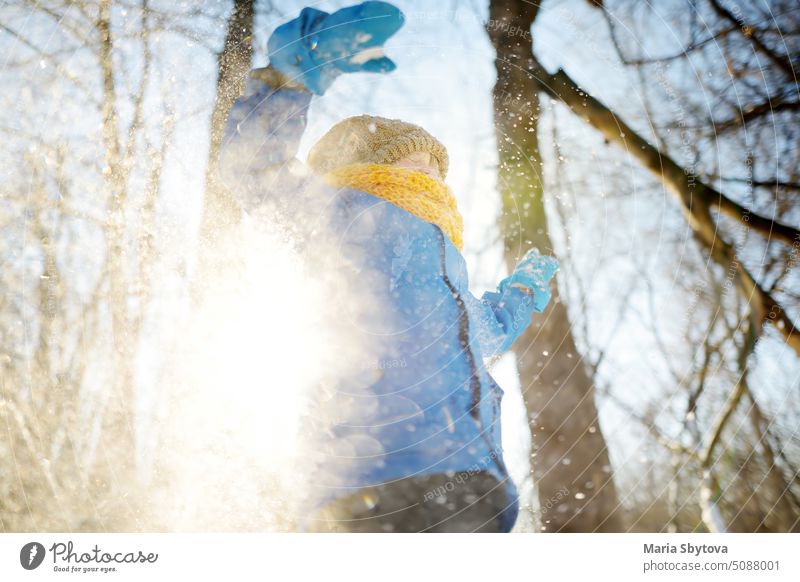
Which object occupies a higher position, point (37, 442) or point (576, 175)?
point (576, 175)

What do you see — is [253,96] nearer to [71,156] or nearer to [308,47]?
[308,47]

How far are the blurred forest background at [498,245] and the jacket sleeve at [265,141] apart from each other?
0.37ft

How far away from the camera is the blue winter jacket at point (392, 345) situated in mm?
449

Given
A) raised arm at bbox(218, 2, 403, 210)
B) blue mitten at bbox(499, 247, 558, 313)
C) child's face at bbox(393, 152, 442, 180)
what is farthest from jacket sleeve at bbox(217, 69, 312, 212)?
blue mitten at bbox(499, 247, 558, 313)

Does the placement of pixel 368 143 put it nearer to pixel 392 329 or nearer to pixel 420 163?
pixel 420 163

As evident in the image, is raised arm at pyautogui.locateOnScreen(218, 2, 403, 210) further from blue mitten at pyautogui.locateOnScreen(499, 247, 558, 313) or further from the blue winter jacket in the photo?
blue mitten at pyautogui.locateOnScreen(499, 247, 558, 313)

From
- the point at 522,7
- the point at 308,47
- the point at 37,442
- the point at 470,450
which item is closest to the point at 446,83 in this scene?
the point at 522,7

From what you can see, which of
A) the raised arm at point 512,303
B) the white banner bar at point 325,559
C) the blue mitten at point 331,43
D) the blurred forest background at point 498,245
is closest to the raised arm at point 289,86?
the blue mitten at point 331,43

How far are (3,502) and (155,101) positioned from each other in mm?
475

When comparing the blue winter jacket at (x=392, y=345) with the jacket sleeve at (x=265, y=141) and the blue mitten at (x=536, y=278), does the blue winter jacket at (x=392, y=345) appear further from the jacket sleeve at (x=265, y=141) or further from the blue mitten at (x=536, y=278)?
the blue mitten at (x=536, y=278)

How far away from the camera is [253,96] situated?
46 cm

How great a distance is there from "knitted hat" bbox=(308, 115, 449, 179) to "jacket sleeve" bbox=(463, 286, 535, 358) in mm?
149

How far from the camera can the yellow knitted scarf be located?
483mm

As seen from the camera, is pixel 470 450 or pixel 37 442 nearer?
pixel 470 450
